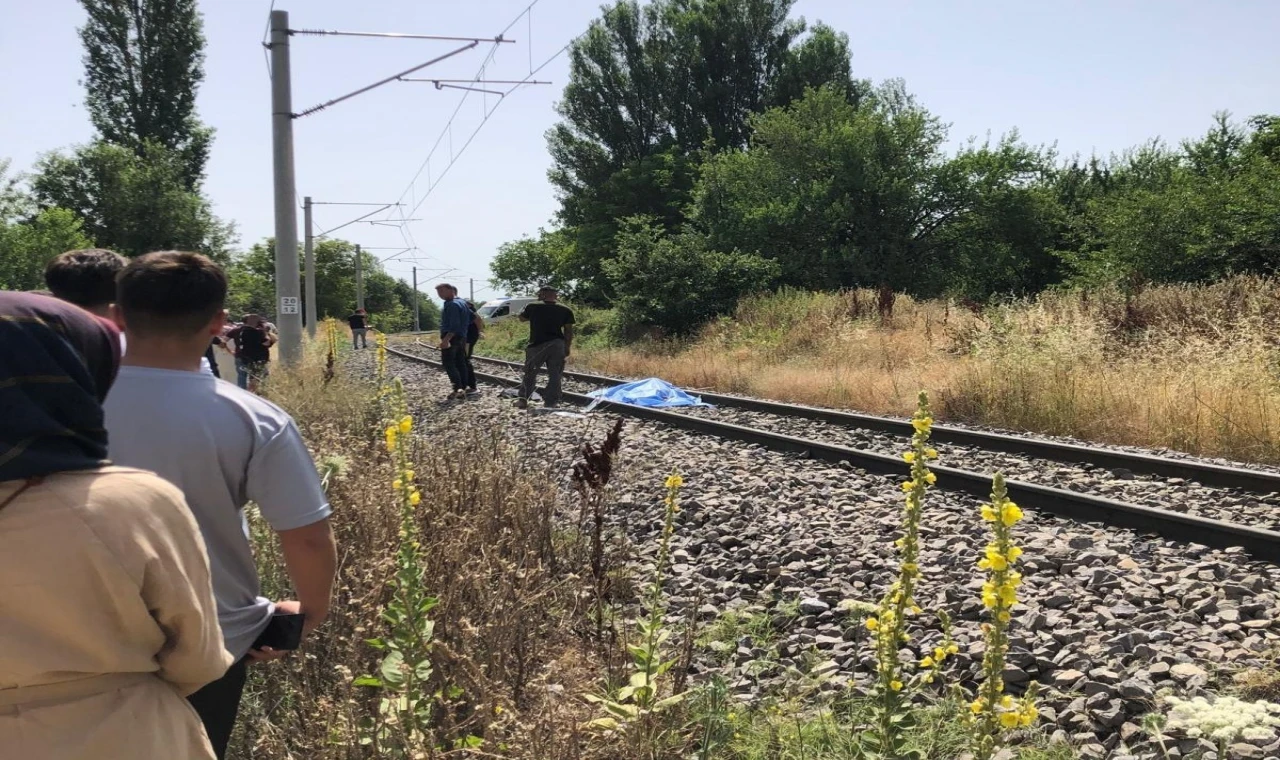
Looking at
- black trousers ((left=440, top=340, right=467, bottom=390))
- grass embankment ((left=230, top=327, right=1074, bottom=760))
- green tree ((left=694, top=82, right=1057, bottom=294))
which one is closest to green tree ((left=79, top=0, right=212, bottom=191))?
green tree ((left=694, top=82, right=1057, bottom=294))

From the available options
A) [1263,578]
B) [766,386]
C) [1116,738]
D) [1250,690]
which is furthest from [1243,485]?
[766,386]

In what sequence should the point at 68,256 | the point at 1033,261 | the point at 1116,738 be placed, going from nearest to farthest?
the point at 68,256
the point at 1116,738
the point at 1033,261

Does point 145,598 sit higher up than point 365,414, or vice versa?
point 145,598

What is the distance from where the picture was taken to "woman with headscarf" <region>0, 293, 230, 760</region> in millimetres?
1361

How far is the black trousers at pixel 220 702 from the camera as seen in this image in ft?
7.23

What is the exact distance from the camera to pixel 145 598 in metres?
1.47

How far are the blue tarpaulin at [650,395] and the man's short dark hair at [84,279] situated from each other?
1106cm

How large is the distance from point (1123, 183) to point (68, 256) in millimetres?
37041

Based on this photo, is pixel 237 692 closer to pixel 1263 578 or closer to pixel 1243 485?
pixel 1263 578

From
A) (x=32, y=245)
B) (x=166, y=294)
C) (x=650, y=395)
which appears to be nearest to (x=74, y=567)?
(x=166, y=294)

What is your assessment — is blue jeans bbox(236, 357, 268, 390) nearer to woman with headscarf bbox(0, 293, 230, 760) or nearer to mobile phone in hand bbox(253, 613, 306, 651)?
mobile phone in hand bbox(253, 613, 306, 651)

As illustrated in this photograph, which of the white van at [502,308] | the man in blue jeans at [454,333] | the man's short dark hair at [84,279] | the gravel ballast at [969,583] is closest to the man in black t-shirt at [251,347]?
the man in blue jeans at [454,333]

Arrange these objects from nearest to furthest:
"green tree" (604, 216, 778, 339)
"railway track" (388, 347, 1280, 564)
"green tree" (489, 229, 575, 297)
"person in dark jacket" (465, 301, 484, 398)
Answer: "railway track" (388, 347, 1280, 564) → "person in dark jacket" (465, 301, 484, 398) → "green tree" (604, 216, 778, 339) → "green tree" (489, 229, 575, 297)

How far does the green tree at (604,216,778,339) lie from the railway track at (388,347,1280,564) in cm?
1279
